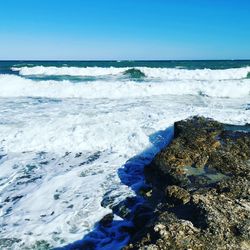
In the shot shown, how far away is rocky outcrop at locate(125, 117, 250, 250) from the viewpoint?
135 inches

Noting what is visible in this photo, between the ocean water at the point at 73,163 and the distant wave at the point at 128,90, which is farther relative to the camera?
the distant wave at the point at 128,90

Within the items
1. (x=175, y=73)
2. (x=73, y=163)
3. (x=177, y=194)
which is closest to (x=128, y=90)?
(x=73, y=163)

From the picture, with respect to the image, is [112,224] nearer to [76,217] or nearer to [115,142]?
[76,217]

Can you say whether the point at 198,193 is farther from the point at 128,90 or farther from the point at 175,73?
the point at 175,73

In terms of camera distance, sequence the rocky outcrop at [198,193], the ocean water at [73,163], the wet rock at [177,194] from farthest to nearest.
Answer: the ocean water at [73,163] → the wet rock at [177,194] → the rocky outcrop at [198,193]

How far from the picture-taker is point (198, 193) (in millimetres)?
4414

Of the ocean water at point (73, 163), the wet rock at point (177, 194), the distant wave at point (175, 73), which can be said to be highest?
the wet rock at point (177, 194)

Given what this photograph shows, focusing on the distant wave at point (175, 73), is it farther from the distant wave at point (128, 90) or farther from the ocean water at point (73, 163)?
the ocean water at point (73, 163)

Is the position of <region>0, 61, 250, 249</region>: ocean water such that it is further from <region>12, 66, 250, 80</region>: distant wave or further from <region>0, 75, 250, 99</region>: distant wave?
<region>12, 66, 250, 80</region>: distant wave

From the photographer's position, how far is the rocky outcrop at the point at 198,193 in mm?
3426

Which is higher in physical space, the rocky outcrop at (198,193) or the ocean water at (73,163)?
the rocky outcrop at (198,193)

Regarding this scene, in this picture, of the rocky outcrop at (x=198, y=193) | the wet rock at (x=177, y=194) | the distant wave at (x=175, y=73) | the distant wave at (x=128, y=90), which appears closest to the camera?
the rocky outcrop at (x=198, y=193)

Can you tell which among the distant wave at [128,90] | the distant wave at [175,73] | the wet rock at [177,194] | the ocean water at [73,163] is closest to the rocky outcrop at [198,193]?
the wet rock at [177,194]

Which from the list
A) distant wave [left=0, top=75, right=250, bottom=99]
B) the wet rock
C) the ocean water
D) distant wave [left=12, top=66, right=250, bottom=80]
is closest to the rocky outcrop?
the wet rock
